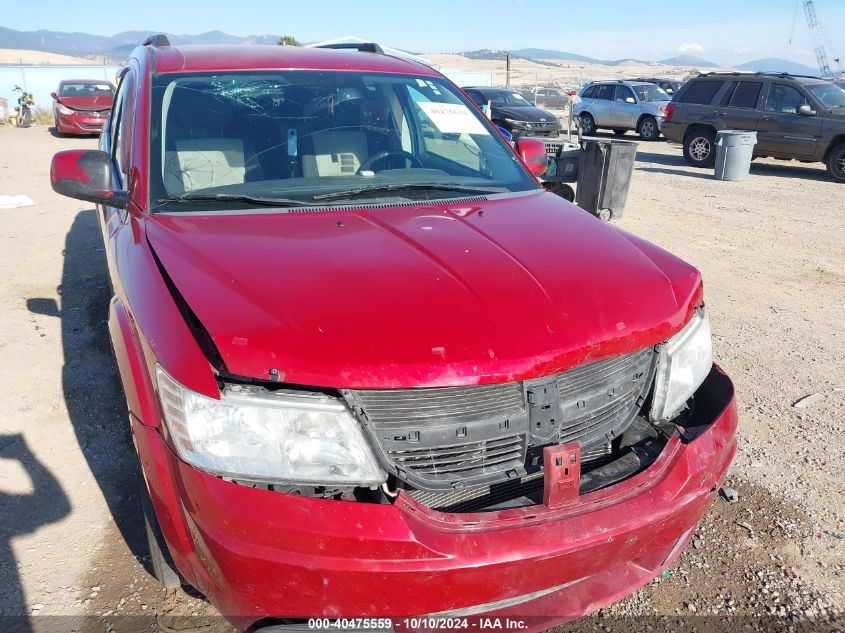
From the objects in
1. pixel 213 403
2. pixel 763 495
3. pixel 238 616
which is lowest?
pixel 763 495

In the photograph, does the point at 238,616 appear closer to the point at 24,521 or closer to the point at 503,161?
the point at 24,521

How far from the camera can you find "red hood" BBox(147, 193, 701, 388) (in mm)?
1706

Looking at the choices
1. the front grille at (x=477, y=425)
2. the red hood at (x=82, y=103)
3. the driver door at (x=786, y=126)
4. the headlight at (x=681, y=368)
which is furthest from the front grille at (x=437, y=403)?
the red hood at (x=82, y=103)

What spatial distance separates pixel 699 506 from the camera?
79.9 inches

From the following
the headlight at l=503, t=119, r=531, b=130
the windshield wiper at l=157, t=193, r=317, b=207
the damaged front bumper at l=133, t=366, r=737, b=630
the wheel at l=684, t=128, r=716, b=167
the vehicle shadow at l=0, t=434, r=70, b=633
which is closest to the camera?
the damaged front bumper at l=133, t=366, r=737, b=630

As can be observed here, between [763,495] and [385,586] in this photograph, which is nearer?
[385,586]

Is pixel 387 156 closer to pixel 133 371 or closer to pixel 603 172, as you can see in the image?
pixel 133 371

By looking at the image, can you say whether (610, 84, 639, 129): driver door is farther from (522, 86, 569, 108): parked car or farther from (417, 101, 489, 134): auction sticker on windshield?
(417, 101, 489, 134): auction sticker on windshield

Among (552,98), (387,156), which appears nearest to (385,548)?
(387,156)

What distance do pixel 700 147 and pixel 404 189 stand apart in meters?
13.1

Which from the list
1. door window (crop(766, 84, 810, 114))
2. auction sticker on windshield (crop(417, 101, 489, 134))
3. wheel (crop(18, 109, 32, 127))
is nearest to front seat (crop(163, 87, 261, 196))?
auction sticker on windshield (crop(417, 101, 489, 134))

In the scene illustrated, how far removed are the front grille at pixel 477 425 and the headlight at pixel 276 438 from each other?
6cm

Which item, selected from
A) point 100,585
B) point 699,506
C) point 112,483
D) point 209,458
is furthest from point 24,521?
point 699,506

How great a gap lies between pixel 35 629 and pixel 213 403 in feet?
4.04
